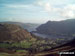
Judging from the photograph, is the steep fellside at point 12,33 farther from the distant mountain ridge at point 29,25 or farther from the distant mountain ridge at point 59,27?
the distant mountain ridge at point 59,27

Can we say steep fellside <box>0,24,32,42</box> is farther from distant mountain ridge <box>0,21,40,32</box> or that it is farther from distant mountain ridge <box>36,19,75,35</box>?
distant mountain ridge <box>36,19,75,35</box>

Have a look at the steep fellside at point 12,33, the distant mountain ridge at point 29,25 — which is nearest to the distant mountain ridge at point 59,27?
the distant mountain ridge at point 29,25

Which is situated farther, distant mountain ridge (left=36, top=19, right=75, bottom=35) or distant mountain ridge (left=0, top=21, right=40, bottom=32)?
distant mountain ridge (left=36, top=19, right=75, bottom=35)

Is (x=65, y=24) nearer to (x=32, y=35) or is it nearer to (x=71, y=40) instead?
(x=71, y=40)

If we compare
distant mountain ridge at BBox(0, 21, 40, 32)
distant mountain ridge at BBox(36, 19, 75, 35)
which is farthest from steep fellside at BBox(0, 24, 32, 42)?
distant mountain ridge at BBox(36, 19, 75, 35)

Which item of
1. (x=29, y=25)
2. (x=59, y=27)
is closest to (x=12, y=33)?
(x=29, y=25)

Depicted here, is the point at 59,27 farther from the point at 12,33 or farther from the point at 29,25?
the point at 12,33
